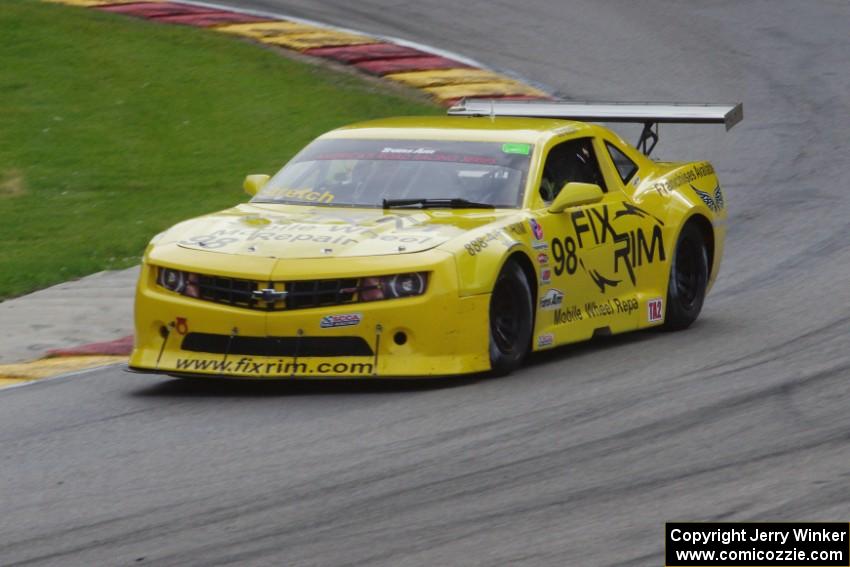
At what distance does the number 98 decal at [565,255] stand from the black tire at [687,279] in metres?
1.19

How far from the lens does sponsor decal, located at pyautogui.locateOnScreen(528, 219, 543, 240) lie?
9.01 m

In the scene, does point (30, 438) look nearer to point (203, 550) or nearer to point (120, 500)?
point (120, 500)

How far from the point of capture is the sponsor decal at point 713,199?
1091cm

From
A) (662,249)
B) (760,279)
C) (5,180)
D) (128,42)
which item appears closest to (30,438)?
(662,249)

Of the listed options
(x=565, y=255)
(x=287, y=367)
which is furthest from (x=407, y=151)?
(x=287, y=367)

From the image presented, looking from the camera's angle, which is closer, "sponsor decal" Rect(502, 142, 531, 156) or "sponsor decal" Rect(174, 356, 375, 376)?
"sponsor decal" Rect(174, 356, 375, 376)

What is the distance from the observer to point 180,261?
855 cm

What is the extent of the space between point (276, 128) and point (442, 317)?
9.38 metres

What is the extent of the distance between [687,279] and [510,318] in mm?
2305

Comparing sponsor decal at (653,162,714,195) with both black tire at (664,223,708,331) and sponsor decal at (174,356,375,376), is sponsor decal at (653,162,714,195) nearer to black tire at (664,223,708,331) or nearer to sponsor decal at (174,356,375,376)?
black tire at (664,223,708,331)

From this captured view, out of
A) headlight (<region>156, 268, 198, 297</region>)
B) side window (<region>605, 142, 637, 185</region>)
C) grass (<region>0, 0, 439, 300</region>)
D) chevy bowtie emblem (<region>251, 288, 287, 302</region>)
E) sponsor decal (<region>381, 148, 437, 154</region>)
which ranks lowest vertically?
grass (<region>0, 0, 439, 300</region>)

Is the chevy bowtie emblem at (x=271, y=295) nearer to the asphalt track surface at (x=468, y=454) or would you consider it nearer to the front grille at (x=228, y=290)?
the front grille at (x=228, y=290)

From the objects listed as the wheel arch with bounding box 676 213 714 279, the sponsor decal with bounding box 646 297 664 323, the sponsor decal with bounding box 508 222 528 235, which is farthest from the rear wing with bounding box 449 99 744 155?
the sponsor decal with bounding box 508 222 528 235

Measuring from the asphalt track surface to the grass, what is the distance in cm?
428
